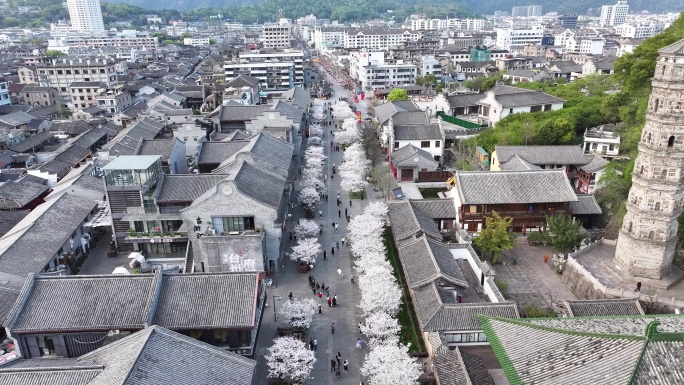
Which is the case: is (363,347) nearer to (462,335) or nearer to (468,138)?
(462,335)

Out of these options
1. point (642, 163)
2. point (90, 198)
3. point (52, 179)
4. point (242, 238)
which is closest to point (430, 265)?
point (242, 238)

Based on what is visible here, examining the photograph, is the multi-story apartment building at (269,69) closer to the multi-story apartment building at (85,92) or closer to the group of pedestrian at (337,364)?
the multi-story apartment building at (85,92)

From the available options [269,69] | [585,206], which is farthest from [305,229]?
[269,69]

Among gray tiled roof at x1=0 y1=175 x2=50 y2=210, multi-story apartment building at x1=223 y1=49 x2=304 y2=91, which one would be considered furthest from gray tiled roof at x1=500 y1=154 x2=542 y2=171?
multi-story apartment building at x1=223 y1=49 x2=304 y2=91

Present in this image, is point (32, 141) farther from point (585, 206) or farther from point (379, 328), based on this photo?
point (585, 206)

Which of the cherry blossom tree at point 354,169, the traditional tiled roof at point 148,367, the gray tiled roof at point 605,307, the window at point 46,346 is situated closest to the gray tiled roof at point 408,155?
the cherry blossom tree at point 354,169

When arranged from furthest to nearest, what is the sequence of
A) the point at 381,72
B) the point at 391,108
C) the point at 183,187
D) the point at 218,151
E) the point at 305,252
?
1. the point at 381,72
2. the point at 391,108
3. the point at 218,151
4. the point at 183,187
5. the point at 305,252
